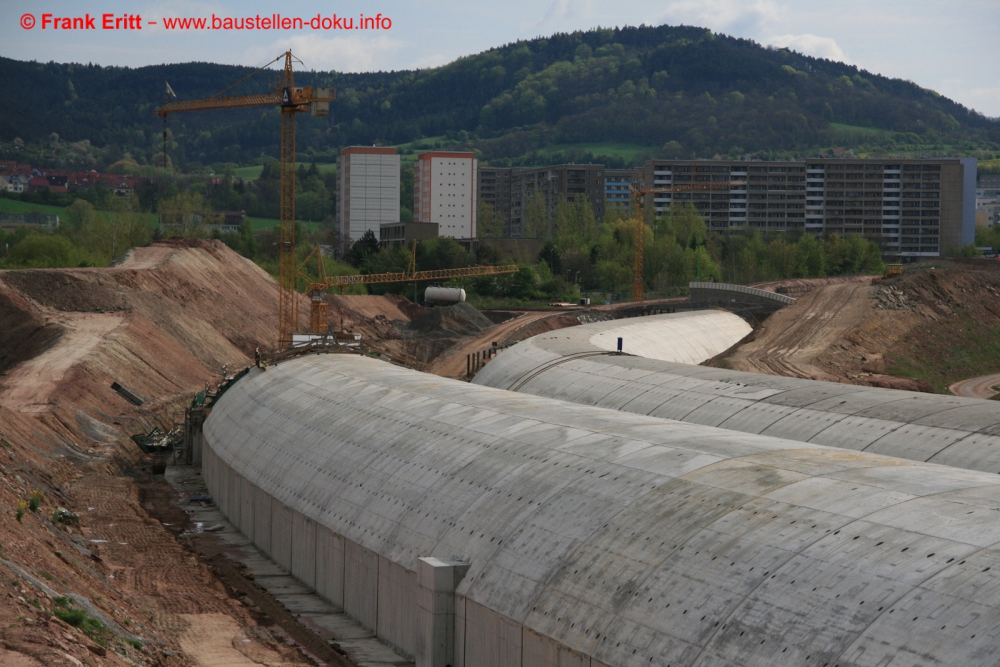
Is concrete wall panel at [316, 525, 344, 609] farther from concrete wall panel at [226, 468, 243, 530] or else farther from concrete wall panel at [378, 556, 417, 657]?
concrete wall panel at [226, 468, 243, 530]

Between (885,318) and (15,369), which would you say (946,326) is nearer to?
(885,318)

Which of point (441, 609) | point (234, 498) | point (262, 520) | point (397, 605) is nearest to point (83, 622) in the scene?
point (397, 605)

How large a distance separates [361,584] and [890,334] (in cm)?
6466

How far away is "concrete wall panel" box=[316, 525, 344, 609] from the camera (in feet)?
104

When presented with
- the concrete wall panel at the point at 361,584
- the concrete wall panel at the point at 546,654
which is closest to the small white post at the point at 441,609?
the concrete wall panel at the point at 546,654

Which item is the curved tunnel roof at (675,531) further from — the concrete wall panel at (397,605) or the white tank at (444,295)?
the white tank at (444,295)

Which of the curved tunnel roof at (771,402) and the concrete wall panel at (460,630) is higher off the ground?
the curved tunnel roof at (771,402)

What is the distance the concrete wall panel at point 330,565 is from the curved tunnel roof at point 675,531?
490mm

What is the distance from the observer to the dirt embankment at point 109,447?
25125 mm

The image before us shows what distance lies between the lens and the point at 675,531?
21922mm

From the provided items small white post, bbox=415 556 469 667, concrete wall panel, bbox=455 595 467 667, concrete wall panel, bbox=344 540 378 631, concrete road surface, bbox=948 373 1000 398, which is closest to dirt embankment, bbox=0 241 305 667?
concrete wall panel, bbox=344 540 378 631

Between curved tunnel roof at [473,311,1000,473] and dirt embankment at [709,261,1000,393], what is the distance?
19.1 metres

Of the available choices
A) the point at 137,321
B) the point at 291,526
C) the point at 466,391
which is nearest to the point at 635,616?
the point at 291,526

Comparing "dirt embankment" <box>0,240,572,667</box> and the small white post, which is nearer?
the small white post
